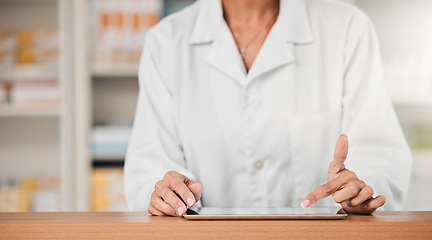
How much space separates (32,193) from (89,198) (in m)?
0.33

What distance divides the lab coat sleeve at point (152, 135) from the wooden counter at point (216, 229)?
48 cm

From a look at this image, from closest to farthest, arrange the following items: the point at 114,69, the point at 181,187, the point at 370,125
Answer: the point at 181,187, the point at 370,125, the point at 114,69

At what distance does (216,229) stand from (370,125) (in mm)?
654

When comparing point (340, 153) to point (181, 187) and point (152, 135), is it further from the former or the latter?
point (152, 135)

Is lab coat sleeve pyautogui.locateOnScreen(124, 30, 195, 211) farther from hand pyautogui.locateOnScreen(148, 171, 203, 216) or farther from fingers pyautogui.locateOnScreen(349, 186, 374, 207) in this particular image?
fingers pyautogui.locateOnScreen(349, 186, 374, 207)

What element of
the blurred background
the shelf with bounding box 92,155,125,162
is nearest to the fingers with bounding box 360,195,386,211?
the blurred background

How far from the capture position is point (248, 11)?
4.73ft

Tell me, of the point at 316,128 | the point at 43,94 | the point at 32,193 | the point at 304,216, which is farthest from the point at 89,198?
the point at 304,216

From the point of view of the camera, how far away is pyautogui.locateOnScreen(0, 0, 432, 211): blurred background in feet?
8.49

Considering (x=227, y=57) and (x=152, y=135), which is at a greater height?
(x=227, y=57)

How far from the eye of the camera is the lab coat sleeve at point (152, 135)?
4.15 ft

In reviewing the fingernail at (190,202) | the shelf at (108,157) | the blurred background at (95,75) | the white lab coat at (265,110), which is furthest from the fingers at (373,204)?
the shelf at (108,157)

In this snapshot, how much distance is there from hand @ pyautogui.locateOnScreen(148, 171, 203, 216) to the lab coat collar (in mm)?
530

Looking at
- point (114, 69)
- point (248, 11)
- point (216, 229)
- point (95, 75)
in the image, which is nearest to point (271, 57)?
point (248, 11)
